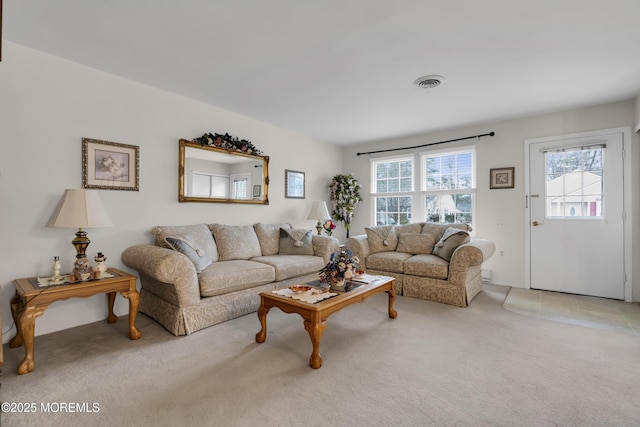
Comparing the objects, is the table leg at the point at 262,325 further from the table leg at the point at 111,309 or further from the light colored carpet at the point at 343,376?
the table leg at the point at 111,309

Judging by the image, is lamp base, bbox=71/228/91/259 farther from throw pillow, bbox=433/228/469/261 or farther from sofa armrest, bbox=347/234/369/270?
throw pillow, bbox=433/228/469/261

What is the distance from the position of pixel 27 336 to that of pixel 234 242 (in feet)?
6.37

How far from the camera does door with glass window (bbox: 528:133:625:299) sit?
3.72m

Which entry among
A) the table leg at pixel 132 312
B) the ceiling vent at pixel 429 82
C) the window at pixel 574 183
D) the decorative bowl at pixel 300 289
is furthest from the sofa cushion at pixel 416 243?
the table leg at pixel 132 312

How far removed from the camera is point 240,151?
4.19 m

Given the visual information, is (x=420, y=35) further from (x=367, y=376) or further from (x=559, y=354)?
(x=559, y=354)

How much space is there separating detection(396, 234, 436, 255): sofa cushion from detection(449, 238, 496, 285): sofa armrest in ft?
2.29

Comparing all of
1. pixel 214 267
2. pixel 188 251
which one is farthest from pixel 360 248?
pixel 188 251

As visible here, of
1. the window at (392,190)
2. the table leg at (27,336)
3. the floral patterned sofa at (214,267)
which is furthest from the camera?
the window at (392,190)

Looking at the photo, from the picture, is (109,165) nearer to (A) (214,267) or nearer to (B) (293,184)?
(A) (214,267)

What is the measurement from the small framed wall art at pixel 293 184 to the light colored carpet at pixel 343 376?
2.48 meters

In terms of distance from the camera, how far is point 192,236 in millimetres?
3363

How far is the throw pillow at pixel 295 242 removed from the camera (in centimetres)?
412

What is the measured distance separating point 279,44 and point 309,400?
2.54 meters
